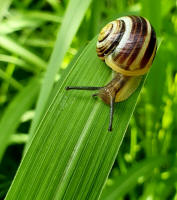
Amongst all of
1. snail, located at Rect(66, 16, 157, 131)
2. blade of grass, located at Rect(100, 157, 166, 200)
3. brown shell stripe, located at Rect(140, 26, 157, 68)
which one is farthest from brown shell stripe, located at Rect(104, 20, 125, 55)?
blade of grass, located at Rect(100, 157, 166, 200)

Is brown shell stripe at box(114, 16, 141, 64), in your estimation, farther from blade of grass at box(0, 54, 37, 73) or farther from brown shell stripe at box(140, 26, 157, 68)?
blade of grass at box(0, 54, 37, 73)

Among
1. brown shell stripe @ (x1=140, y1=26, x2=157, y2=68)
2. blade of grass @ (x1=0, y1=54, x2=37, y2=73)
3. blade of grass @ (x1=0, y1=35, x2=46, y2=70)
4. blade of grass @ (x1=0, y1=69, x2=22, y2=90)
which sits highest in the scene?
brown shell stripe @ (x1=140, y1=26, x2=157, y2=68)

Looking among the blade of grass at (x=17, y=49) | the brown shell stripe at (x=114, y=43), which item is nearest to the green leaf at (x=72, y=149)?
the brown shell stripe at (x=114, y=43)

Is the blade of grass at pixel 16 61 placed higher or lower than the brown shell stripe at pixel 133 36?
lower

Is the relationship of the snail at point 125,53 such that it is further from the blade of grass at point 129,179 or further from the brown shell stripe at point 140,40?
the blade of grass at point 129,179

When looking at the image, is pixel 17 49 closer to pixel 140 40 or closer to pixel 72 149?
pixel 140 40

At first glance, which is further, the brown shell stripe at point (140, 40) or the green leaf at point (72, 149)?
the brown shell stripe at point (140, 40)

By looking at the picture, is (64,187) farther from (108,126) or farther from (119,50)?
(119,50)

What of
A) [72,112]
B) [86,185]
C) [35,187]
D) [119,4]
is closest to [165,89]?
[119,4]
